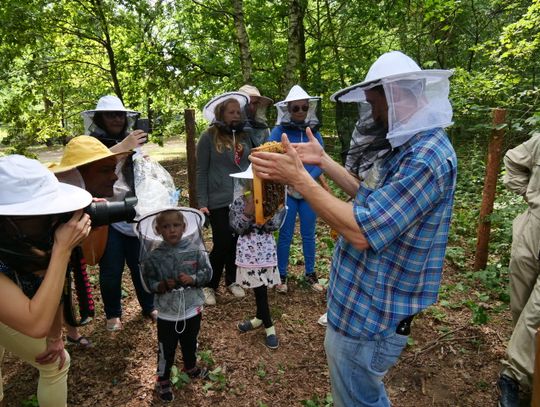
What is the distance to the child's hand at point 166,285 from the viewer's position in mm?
2707

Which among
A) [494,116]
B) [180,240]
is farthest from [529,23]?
[180,240]

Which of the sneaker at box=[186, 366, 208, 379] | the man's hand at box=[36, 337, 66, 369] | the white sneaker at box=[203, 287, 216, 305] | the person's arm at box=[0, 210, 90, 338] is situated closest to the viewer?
the person's arm at box=[0, 210, 90, 338]

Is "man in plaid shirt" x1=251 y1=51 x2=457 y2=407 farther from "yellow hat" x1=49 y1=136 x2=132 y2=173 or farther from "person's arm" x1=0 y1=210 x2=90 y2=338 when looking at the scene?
"yellow hat" x1=49 y1=136 x2=132 y2=173

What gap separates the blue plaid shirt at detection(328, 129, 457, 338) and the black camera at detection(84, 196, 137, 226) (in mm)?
1205

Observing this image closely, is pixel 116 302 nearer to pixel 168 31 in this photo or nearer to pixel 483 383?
pixel 483 383

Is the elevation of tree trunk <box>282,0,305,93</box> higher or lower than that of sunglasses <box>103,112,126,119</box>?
higher

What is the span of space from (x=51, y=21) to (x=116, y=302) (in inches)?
257

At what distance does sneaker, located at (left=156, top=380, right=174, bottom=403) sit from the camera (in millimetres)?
2854

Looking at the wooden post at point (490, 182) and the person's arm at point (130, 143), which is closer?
the person's arm at point (130, 143)

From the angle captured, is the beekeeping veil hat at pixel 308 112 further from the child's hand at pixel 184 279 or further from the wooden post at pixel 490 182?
the child's hand at pixel 184 279

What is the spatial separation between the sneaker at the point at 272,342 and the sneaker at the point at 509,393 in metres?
1.82

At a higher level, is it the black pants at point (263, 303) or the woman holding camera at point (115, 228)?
the woman holding camera at point (115, 228)

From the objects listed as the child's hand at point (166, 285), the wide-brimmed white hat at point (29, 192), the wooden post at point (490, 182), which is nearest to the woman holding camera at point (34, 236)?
the wide-brimmed white hat at point (29, 192)

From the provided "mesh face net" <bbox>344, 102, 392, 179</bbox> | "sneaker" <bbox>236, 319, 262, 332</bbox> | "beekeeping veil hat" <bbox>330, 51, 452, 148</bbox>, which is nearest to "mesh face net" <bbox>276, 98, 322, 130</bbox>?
"sneaker" <bbox>236, 319, 262, 332</bbox>
